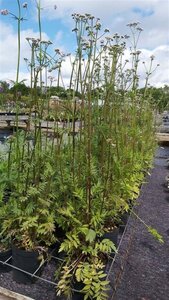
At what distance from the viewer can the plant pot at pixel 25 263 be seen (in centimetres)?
188

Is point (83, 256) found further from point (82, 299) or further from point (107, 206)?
point (107, 206)

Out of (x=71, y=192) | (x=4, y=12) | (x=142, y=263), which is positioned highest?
(x=4, y=12)

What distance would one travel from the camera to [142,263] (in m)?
2.29

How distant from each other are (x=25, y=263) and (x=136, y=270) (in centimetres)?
77

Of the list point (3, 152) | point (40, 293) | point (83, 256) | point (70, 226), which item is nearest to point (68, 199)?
point (70, 226)

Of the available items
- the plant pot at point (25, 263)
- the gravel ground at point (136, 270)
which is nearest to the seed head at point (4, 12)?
the plant pot at point (25, 263)

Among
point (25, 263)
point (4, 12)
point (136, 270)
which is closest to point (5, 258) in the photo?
point (25, 263)

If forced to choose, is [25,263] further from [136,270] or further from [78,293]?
[136,270]

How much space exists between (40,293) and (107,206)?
25.4 inches

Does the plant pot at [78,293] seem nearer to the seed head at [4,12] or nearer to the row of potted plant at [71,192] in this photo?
the row of potted plant at [71,192]

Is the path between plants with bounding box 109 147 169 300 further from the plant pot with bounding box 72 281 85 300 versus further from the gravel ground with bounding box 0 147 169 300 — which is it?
the plant pot with bounding box 72 281 85 300

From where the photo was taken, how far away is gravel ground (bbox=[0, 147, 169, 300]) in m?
1.88

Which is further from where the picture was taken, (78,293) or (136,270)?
(136,270)

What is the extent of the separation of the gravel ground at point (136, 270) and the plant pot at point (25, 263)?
0.04 meters
